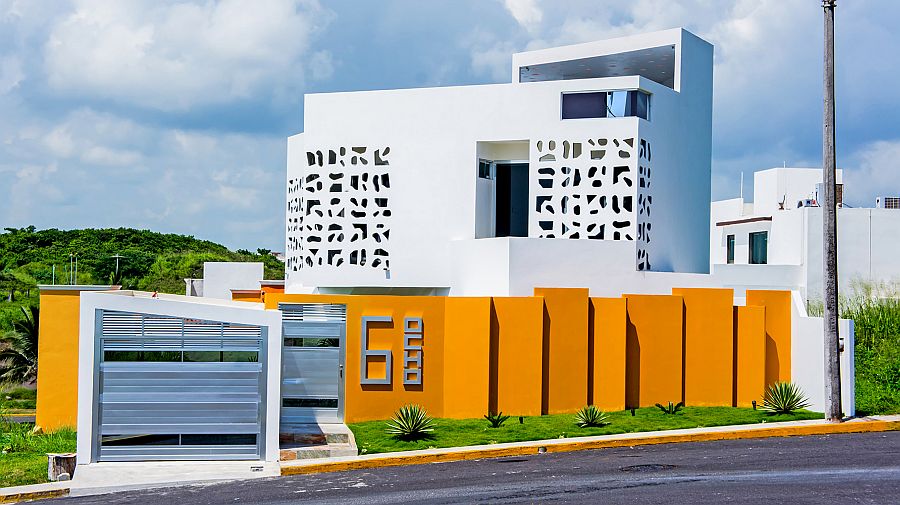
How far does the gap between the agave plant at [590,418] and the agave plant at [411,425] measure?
2.76 meters

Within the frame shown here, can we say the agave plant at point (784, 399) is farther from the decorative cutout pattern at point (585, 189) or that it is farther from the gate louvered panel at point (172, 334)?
the gate louvered panel at point (172, 334)

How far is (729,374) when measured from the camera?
21.1 m

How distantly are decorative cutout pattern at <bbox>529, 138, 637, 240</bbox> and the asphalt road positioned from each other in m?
9.79

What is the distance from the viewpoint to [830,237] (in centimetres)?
1936

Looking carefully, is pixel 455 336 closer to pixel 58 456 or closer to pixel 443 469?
pixel 443 469

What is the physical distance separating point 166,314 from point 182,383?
46.4 inches

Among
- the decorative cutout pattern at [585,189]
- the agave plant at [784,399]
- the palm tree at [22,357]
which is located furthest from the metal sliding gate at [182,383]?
the palm tree at [22,357]

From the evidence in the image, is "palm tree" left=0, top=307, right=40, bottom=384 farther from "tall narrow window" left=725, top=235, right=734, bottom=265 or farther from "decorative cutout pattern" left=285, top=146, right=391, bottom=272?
"tall narrow window" left=725, top=235, right=734, bottom=265

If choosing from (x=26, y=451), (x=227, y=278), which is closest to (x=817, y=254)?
(x=227, y=278)

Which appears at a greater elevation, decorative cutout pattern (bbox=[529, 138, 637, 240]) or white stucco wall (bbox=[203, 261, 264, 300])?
decorative cutout pattern (bbox=[529, 138, 637, 240])

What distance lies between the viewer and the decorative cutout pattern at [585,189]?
26.2 meters

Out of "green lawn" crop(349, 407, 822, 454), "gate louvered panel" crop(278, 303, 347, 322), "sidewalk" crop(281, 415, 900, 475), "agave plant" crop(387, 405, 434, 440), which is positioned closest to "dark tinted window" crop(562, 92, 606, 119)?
"green lawn" crop(349, 407, 822, 454)

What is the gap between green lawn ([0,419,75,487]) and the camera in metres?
15.9

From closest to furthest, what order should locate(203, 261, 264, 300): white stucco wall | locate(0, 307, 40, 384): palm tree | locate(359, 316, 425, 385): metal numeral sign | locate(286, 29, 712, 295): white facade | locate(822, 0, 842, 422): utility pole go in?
locate(822, 0, 842, 422): utility pole → locate(359, 316, 425, 385): metal numeral sign → locate(286, 29, 712, 295): white facade → locate(0, 307, 40, 384): palm tree → locate(203, 261, 264, 300): white stucco wall
